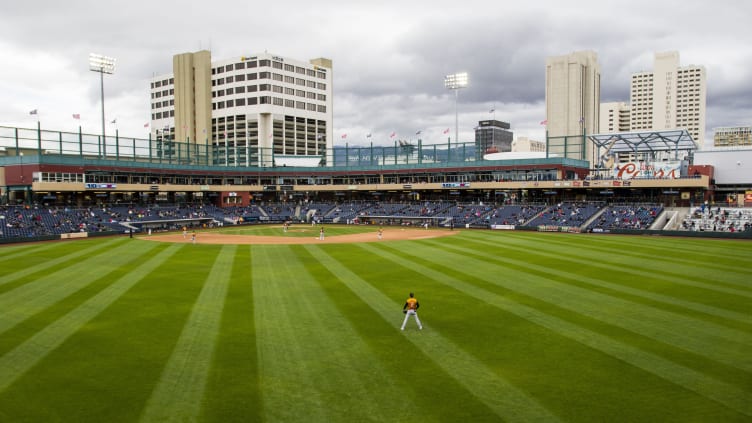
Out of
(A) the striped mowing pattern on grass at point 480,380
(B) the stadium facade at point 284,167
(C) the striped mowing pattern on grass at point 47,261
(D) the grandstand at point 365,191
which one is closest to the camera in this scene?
(A) the striped mowing pattern on grass at point 480,380

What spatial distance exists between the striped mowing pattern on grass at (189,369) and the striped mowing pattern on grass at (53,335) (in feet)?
13.9

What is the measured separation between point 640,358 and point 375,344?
8746 millimetres

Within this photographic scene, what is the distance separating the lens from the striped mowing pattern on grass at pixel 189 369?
1209cm

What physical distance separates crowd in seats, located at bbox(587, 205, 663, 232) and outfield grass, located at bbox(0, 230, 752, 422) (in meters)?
30.9

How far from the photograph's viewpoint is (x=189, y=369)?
14.8 meters

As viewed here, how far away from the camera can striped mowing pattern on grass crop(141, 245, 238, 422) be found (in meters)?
12.1

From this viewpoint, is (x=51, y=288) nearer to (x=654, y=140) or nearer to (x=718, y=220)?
(x=718, y=220)

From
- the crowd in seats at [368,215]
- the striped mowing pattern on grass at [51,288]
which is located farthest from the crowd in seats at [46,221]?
the striped mowing pattern on grass at [51,288]

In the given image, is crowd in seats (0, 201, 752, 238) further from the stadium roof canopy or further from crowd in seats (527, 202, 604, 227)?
the stadium roof canopy

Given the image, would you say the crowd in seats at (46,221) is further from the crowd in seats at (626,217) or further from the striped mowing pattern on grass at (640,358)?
the crowd in seats at (626,217)

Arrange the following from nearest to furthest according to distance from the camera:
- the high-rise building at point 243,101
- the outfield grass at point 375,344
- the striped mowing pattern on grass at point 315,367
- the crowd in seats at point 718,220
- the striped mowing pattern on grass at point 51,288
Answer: the striped mowing pattern on grass at point 315,367 < the outfield grass at point 375,344 < the striped mowing pattern on grass at point 51,288 < the crowd in seats at point 718,220 < the high-rise building at point 243,101

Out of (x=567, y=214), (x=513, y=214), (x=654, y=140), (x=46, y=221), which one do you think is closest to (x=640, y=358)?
(x=567, y=214)

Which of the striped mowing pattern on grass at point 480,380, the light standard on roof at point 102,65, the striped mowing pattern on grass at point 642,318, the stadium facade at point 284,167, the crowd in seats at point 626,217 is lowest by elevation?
the striped mowing pattern on grass at point 480,380

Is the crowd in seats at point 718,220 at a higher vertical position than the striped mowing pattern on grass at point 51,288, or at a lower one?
higher
